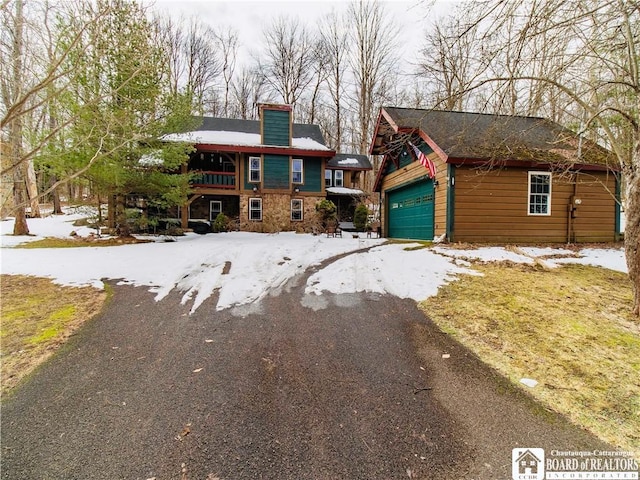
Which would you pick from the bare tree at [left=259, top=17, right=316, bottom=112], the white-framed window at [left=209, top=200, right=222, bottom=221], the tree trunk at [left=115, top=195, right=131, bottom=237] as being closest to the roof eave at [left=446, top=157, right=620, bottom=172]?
the tree trunk at [left=115, top=195, right=131, bottom=237]

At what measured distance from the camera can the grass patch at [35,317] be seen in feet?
9.56

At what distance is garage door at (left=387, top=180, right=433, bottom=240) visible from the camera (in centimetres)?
1088

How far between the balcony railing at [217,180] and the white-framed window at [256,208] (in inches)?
52.4

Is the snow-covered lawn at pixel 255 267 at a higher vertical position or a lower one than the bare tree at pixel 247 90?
lower

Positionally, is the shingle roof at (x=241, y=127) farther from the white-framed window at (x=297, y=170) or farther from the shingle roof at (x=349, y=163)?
the white-framed window at (x=297, y=170)

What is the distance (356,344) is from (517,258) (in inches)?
229

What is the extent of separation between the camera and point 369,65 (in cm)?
2209

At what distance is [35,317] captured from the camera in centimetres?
387

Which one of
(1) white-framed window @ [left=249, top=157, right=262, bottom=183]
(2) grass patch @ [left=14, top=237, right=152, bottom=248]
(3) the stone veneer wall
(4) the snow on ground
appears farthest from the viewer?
(1) white-framed window @ [left=249, top=157, right=262, bottom=183]

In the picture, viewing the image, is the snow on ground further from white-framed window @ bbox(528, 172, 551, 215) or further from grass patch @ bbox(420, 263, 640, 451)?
white-framed window @ bbox(528, 172, 551, 215)

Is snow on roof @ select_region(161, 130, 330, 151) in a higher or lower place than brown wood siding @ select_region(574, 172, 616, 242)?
higher

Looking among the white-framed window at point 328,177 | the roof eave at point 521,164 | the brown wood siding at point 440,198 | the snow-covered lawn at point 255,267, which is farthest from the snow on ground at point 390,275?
the white-framed window at point 328,177

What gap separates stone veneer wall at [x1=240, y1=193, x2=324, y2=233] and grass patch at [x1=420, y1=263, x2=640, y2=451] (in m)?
12.3

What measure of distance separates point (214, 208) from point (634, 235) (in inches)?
678
